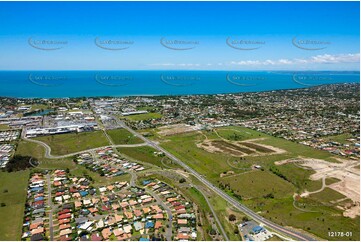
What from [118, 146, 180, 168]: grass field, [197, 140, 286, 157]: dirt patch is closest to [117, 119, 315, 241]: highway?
[118, 146, 180, 168]: grass field

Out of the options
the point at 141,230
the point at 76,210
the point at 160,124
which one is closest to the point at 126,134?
the point at 160,124

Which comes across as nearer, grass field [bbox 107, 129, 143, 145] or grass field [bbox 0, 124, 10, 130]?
grass field [bbox 107, 129, 143, 145]

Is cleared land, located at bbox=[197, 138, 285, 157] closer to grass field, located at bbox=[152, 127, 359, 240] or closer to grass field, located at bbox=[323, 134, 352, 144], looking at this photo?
grass field, located at bbox=[152, 127, 359, 240]

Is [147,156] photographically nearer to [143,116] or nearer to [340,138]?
[143,116]

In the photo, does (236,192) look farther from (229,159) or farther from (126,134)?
(126,134)

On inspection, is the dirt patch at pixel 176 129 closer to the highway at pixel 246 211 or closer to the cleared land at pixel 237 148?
the cleared land at pixel 237 148

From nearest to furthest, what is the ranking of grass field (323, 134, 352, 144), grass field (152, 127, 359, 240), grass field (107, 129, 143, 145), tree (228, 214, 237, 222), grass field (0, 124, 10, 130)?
tree (228, 214, 237, 222) → grass field (152, 127, 359, 240) → grass field (323, 134, 352, 144) → grass field (107, 129, 143, 145) → grass field (0, 124, 10, 130)

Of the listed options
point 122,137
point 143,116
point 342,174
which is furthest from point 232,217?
point 143,116

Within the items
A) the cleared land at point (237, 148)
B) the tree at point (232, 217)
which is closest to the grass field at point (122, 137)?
the cleared land at point (237, 148)
